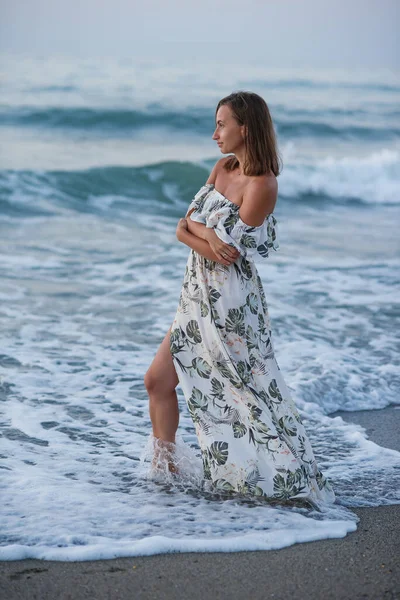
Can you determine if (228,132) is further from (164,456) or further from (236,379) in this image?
(164,456)

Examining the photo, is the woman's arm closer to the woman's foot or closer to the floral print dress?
the floral print dress

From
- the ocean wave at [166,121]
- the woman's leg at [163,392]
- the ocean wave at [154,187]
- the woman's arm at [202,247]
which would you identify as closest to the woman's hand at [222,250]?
the woman's arm at [202,247]

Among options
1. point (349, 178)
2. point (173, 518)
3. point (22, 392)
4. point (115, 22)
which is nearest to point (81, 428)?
point (22, 392)

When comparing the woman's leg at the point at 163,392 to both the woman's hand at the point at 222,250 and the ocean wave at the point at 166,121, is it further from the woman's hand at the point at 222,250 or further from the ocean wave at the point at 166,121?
the ocean wave at the point at 166,121

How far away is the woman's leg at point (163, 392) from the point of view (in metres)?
3.62

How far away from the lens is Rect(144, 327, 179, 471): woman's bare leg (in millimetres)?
3625

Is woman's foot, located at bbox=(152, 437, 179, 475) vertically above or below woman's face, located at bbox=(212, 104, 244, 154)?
below

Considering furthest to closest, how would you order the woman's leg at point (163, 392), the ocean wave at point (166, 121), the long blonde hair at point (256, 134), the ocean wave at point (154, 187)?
the ocean wave at point (166, 121), the ocean wave at point (154, 187), the woman's leg at point (163, 392), the long blonde hair at point (256, 134)

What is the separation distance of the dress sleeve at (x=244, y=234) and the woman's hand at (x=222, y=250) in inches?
0.6

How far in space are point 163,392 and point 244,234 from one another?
0.86 metres

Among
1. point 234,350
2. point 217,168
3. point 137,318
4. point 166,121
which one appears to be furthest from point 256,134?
point 166,121

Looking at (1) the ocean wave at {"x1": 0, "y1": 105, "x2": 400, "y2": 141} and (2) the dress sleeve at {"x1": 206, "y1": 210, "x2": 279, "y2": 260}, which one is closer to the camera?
(2) the dress sleeve at {"x1": 206, "y1": 210, "x2": 279, "y2": 260}

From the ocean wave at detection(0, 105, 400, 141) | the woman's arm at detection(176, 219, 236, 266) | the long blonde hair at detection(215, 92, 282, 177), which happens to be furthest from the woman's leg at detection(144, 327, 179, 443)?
the ocean wave at detection(0, 105, 400, 141)

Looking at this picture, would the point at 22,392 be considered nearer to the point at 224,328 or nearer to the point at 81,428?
the point at 81,428
